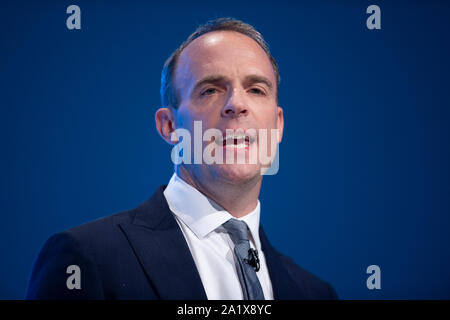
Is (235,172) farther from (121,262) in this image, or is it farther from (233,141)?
(121,262)

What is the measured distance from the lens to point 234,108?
172 centimetres

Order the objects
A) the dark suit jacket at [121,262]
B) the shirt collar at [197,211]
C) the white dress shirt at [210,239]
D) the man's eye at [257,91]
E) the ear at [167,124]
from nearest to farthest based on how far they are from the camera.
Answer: the dark suit jacket at [121,262] < the white dress shirt at [210,239] < the shirt collar at [197,211] < the man's eye at [257,91] < the ear at [167,124]

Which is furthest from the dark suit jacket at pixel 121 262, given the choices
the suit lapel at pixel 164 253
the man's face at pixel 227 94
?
the man's face at pixel 227 94

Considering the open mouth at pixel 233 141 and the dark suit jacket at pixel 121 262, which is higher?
the open mouth at pixel 233 141

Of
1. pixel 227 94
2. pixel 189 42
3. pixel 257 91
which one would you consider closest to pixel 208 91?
pixel 227 94

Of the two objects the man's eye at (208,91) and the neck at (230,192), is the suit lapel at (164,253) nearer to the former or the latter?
the neck at (230,192)

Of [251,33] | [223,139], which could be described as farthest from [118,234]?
[251,33]

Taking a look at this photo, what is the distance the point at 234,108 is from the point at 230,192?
36 cm

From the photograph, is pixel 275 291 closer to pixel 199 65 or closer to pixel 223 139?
pixel 223 139

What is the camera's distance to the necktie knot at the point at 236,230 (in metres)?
1.76

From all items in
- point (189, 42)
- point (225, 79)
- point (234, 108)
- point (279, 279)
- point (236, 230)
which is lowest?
point (279, 279)

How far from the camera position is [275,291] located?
1819 mm
